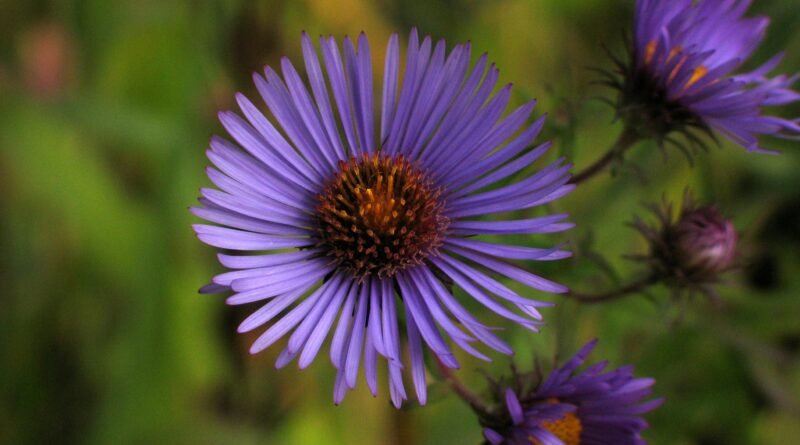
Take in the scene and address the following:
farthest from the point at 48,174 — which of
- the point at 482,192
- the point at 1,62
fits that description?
the point at 482,192

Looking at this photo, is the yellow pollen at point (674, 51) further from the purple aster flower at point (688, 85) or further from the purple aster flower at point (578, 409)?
the purple aster flower at point (578, 409)

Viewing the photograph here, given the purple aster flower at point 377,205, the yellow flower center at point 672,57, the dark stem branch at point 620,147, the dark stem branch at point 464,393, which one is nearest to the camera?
the purple aster flower at point 377,205

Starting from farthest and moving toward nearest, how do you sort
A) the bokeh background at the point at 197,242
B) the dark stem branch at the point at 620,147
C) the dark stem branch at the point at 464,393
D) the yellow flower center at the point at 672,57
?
the bokeh background at the point at 197,242, the dark stem branch at the point at 620,147, the yellow flower center at the point at 672,57, the dark stem branch at the point at 464,393

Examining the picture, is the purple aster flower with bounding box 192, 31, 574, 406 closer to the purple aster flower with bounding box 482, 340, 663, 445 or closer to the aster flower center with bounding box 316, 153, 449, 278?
the aster flower center with bounding box 316, 153, 449, 278

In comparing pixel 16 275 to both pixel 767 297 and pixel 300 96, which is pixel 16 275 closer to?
pixel 300 96

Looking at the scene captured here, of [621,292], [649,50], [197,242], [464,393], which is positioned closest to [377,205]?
[464,393]

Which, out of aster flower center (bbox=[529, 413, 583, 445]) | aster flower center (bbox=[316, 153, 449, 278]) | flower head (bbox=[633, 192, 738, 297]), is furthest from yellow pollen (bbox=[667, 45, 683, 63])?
aster flower center (bbox=[529, 413, 583, 445])

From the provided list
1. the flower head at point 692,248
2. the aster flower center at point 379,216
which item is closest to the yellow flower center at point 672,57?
the flower head at point 692,248

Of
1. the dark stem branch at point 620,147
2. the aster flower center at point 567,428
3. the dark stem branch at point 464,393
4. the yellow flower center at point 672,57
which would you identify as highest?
the yellow flower center at point 672,57
